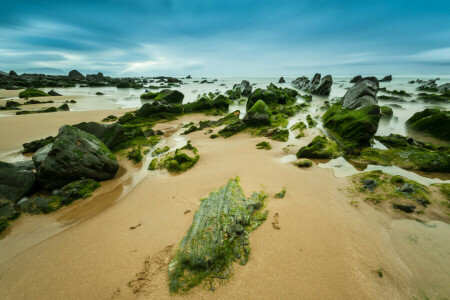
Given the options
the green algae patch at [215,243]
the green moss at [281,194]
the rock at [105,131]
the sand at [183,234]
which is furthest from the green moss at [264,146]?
the rock at [105,131]

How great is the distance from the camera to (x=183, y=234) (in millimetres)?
3645

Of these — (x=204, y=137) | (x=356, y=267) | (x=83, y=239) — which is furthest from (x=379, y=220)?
(x=204, y=137)

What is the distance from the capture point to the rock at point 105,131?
28.9 ft

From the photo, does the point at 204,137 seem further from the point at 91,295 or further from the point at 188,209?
the point at 91,295

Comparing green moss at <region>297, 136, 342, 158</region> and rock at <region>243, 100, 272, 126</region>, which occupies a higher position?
rock at <region>243, 100, 272, 126</region>

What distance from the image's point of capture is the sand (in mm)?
2707

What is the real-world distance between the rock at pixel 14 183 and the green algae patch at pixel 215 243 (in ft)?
17.5

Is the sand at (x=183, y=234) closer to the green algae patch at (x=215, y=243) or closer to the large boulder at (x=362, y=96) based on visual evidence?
the green algae patch at (x=215, y=243)

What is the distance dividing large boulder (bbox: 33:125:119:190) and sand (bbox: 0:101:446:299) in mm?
785

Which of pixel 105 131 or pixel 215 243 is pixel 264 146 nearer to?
pixel 215 243

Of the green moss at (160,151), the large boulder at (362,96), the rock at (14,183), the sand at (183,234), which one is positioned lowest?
the sand at (183,234)

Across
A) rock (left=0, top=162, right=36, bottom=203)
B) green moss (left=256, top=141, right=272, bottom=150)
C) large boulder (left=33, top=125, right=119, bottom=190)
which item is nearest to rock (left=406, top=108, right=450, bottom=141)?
green moss (left=256, top=141, right=272, bottom=150)

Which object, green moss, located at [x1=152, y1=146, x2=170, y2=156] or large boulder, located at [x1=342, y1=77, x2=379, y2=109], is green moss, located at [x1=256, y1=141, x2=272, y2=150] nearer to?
green moss, located at [x1=152, y1=146, x2=170, y2=156]

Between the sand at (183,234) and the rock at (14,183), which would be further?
the rock at (14,183)
